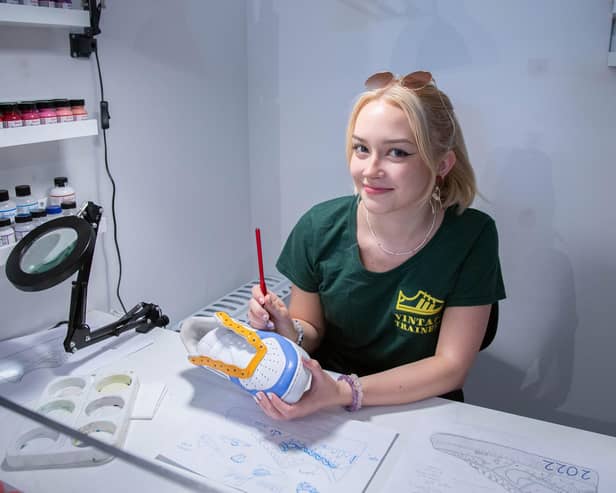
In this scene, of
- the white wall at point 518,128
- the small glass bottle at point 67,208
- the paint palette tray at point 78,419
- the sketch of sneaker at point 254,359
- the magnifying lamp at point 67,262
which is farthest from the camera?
the white wall at point 518,128

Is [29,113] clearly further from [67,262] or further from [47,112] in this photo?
[67,262]

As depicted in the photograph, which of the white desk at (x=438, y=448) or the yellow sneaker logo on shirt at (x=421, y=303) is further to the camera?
the yellow sneaker logo on shirt at (x=421, y=303)

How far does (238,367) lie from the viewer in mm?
926

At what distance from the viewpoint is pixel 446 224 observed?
1.19 metres

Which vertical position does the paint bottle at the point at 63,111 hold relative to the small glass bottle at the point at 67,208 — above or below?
above

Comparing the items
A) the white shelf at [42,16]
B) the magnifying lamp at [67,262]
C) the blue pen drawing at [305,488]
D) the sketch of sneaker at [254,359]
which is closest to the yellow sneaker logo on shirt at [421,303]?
the sketch of sneaker at [254,359]

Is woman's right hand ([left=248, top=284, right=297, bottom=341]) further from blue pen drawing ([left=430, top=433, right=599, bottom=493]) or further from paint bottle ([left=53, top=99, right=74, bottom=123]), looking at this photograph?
paint bottle ([left=53, top=99, right=74, bottom=123])

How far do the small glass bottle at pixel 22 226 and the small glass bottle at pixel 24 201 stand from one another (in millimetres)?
10

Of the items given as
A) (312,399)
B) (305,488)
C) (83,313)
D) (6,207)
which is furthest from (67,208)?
(305,488)

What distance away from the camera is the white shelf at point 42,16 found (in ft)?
3.47

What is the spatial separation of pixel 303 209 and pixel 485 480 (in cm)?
125

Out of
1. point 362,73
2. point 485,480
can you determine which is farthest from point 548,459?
point 362,73

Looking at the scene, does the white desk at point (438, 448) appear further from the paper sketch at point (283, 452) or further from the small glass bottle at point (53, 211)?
the small glass bottle at point (53, 211)

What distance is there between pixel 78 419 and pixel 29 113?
23.3 inches
